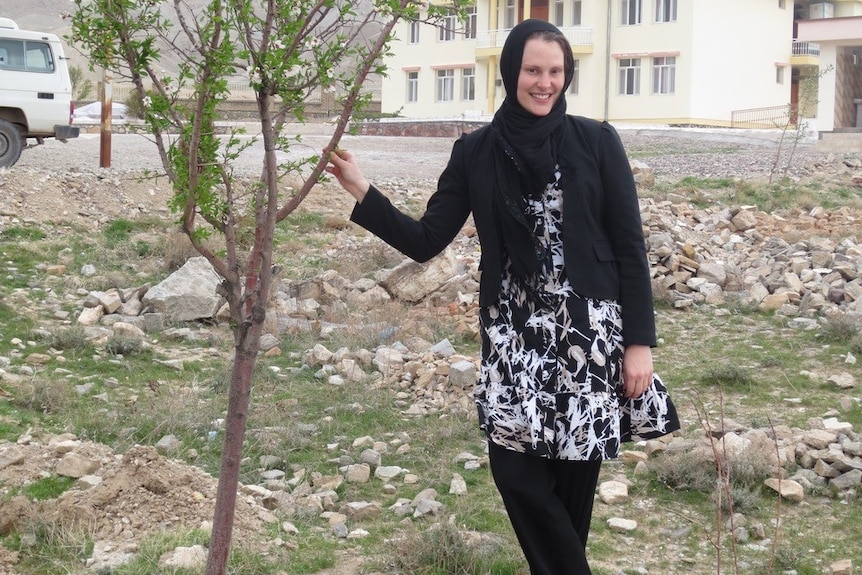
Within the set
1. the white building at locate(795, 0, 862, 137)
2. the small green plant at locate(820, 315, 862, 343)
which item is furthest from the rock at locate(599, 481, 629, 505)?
the white building at locate(795, 0, 862, 137)

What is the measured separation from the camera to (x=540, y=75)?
301 cm

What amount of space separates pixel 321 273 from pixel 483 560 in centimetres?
602

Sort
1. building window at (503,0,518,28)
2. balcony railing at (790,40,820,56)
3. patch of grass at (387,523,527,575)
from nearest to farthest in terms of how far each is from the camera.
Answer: patch of grass at (387,523,527,575) → building window at (503,0,518,28) → balcony railing at (790,40,820,56)

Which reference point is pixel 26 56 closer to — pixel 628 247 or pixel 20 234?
pixel 20 234

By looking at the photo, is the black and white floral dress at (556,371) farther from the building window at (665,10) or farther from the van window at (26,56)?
the building window at (665,10)

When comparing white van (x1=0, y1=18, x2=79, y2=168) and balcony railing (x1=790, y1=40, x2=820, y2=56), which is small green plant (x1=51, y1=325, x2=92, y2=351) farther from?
balcony railing (x1=790, y1=40, x2=820, y2=56)

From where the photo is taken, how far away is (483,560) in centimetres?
391

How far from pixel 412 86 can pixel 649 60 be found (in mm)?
10861

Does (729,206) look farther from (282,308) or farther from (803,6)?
(803,6)

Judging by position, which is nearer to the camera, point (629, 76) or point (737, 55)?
point (629, 76)

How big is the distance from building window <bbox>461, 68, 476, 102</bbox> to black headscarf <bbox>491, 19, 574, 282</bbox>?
4168 centimetres

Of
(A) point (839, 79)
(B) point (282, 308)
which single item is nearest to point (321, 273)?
(B) point (282, 308)

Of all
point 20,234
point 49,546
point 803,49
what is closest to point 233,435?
point 49,546

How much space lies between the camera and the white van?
645 inches
